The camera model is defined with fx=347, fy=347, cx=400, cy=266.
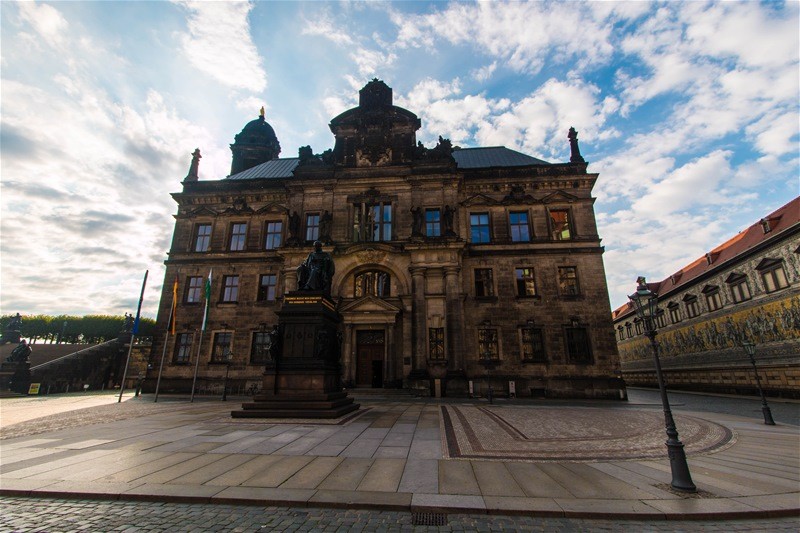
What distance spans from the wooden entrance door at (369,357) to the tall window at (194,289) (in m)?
13.8

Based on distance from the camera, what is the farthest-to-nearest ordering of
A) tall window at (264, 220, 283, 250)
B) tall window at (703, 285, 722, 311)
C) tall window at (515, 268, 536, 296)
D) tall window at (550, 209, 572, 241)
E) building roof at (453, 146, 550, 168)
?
1. tall window at (703, 285, 722, 311)
2. building roof at (453, 146, 550, 168)
3. tall window at (264, 220, 283, 250)
4. tall window at (550, 209, 572, 241)
5. tall window at (515, 268, 536, 296)

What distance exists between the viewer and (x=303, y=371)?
39.7 ft

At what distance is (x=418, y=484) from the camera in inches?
213

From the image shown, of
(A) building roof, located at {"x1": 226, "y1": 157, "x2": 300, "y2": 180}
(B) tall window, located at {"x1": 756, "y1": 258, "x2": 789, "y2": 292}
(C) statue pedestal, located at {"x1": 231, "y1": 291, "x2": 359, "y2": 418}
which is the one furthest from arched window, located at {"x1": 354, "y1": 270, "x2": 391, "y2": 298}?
(B) tall window, located at {"x1": 756, "y1": 258, "x2": 789, "y2": 292}

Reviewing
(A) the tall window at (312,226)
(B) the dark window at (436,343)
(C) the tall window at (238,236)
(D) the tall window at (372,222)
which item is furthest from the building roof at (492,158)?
(C) the tall window at (238,236)

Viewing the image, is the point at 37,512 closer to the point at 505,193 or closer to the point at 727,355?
the point at 505,193

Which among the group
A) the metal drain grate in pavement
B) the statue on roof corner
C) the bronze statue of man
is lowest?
the metal drain grate in pavement

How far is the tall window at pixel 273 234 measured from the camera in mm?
28422

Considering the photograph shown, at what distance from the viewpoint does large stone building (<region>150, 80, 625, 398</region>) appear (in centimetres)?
2317

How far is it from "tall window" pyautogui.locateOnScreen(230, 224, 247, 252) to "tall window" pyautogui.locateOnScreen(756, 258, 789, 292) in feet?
129

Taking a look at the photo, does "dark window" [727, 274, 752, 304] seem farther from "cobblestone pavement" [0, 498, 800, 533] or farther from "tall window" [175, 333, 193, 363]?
"tall window" [175, 333, 193, 363]

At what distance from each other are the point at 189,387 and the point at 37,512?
2405 centimetres

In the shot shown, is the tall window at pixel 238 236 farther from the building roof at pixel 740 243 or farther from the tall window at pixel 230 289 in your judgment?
the building roof at pixel 740 243

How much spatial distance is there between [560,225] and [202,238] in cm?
2889
